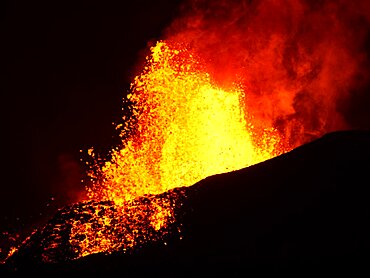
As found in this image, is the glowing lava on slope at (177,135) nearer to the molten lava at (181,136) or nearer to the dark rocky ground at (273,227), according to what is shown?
the molten lava at (181,136)

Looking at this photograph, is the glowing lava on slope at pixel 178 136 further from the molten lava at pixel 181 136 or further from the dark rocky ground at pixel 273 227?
the dark rocky ground at pixel 273 227

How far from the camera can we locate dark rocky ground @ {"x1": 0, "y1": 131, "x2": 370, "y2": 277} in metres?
9.70

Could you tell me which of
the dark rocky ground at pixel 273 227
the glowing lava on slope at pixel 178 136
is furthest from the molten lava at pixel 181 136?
the dark rocky ground at pixel 273 227

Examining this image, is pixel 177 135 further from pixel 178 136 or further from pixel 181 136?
pixel 181 136

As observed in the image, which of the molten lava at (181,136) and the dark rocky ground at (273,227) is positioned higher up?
the molten lava at (181,136)

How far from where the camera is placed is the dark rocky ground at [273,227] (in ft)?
31.8

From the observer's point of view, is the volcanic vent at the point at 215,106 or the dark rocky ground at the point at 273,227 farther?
the volcanic vent at the point at 215,106

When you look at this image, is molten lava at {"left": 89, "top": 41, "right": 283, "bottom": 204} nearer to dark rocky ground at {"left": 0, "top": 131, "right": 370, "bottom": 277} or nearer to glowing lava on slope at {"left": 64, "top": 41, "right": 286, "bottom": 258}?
glowing lava on slope at {"left": 64, "top": 41, "right": 286, "bottom": 258}

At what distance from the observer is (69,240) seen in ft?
44.9

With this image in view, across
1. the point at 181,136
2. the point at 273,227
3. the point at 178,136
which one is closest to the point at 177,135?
the point at 178,136

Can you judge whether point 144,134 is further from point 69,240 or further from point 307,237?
point 307,237

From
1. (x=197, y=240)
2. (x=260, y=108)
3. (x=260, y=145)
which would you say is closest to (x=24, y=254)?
(x=197, y=240)

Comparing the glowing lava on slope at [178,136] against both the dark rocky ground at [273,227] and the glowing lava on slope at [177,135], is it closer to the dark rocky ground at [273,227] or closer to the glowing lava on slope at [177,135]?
the glowing lava on slope at [177,135]

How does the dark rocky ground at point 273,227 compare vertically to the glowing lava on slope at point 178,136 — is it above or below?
below
